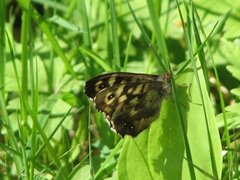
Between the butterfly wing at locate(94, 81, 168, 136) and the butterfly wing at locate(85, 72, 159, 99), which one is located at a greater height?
the butterfly wing at locate(85, 72, 159, 99)

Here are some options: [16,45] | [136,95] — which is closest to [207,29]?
[136,95]

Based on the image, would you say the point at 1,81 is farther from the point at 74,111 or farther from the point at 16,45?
the point at 16,45

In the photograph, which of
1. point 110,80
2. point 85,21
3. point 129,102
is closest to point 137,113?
point 129,102

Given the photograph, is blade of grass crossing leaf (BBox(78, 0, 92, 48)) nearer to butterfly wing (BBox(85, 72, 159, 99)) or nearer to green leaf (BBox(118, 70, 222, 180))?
butterfly wing (BBox(85, 72, 159, 99))

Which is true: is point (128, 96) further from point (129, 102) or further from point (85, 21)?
point (85, 21)

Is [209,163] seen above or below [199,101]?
below

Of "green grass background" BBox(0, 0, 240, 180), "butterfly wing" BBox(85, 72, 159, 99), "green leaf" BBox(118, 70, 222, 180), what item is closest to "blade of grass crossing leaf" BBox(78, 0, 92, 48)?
"green grass background" BBox(0, 0, 240, 180)

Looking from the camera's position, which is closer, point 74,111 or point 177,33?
point 74,111

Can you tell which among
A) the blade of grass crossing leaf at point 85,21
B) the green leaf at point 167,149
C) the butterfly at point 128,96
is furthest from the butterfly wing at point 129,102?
the blade of grass crossing leaf at point 85,21
